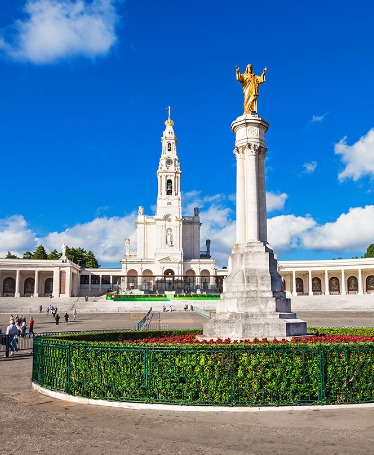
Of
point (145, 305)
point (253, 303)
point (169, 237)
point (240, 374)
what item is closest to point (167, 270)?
point (169, 237)

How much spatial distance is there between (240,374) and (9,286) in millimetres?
88494

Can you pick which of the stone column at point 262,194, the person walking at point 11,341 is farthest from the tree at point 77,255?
the stone column at point 262,194

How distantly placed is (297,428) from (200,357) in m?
2.42

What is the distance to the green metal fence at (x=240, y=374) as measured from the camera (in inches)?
373

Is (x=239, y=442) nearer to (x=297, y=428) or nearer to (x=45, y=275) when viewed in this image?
(x=297, y=428)

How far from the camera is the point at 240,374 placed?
9.50 metres

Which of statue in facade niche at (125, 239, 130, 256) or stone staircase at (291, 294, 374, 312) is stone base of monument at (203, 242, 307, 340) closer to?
stone staircase at (291, 294, 374, 312)

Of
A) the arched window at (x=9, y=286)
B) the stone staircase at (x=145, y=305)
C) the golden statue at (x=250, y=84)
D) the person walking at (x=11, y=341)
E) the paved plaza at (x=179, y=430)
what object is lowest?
the paved plaza at (x=179, y=430)

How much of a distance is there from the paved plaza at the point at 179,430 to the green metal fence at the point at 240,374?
31 centimetres

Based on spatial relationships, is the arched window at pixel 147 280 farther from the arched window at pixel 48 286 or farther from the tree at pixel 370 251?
the tree at pixel 370 251

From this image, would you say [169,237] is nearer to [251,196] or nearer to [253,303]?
[251,196]

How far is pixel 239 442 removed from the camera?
7.35 metres

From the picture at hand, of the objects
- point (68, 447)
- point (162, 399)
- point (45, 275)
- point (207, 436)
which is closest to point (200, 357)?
point (162, 399)

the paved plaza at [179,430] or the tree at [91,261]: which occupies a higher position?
the tree at [91,261]
